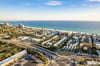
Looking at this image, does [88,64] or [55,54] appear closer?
[88,64]

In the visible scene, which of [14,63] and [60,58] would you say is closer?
[14,63]

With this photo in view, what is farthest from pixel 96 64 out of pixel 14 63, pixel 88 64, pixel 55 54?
pixel 14 63

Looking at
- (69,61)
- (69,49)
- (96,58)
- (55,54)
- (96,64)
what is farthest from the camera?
(69,49)

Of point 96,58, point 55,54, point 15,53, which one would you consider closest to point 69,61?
point 55,54

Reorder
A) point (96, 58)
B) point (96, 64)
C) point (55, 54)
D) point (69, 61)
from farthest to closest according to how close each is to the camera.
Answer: point (55, 54) → point (96, 58) → point (69, 61) → point (96, 64)

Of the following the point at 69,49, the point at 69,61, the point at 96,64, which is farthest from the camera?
the point at 69,49

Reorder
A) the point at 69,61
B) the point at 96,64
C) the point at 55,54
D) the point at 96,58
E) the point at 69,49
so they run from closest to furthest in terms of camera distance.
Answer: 1. the point at 96,64
2. the point at 69,61
3. the point at 96,58
4. the point at 55,54
5. the point at 69,49

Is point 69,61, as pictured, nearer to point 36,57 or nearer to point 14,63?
point 36,57

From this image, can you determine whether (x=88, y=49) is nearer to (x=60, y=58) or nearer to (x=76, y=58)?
(x=76, y=58)
